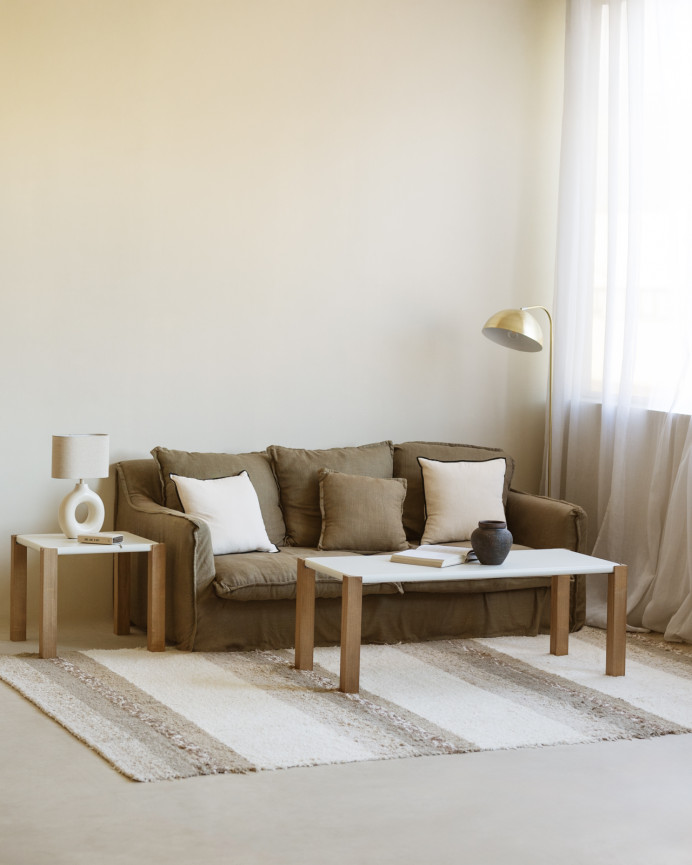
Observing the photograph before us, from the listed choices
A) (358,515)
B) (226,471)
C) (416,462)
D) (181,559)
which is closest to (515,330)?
(416,462)

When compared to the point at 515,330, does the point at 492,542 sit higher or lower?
lower

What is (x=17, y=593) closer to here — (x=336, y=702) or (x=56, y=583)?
(x=56, y=583)

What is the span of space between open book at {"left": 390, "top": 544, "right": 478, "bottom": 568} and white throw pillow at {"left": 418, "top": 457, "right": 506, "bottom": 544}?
0.85 metres

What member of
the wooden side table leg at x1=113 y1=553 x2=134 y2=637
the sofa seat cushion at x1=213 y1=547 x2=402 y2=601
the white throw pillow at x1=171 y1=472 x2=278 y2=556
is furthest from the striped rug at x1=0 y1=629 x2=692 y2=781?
the white throw pillow at x1=171 y1=472 x2=278 y2=556

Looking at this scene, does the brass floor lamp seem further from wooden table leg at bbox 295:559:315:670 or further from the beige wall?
wooden table leg at bbox 295:559:315:670

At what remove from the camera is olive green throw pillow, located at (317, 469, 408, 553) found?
531 cm

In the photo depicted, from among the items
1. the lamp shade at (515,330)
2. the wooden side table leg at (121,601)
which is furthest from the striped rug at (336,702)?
the lamp shade at (515,330)

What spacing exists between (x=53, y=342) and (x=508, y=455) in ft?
7.76

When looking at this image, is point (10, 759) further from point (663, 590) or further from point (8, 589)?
point (663, 590)

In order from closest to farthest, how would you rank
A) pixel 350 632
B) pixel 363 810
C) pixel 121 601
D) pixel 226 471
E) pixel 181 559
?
pixel 363 810, pixel 350 632, pixel 181 559, pixel 121 601, pixel 226 471

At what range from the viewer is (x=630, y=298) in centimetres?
557

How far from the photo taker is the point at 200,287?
5.56 meters

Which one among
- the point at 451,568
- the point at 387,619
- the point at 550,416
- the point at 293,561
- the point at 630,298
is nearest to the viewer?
the point at 451,568

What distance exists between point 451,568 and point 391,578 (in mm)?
333
